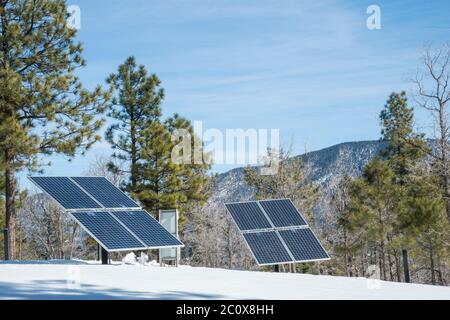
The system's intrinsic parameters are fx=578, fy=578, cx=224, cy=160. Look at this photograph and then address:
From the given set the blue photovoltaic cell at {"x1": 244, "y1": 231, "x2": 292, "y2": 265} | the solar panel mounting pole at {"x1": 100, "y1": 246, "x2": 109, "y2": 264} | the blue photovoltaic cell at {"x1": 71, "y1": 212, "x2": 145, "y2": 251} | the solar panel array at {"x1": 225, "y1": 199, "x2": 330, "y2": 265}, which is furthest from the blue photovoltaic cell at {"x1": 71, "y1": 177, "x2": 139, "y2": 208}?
the solar panel array at {"x1": 225, "y1": 199, "x2": 330, "y2": 265}

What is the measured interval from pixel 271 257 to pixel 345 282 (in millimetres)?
4657

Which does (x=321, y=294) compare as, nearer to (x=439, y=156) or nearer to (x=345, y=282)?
(x=345, y=282)

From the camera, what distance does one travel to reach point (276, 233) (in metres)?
15.3

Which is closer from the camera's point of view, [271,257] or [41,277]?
[41,277]

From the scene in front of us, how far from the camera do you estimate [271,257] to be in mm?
14188

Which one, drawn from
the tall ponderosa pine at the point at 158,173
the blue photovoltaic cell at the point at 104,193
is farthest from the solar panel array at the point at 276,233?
the tall ponderosa pine at the point at 158,173

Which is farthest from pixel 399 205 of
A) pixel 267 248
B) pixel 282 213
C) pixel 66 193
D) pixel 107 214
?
pixel 66 193

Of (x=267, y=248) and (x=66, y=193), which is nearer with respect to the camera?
(x=66, y=193)

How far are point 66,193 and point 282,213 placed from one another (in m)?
6.24

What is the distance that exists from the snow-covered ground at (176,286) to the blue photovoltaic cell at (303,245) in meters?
4.16

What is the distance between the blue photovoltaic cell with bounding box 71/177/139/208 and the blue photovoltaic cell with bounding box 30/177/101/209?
0.26 meters

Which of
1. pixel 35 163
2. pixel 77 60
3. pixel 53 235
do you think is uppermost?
pixel 77 60

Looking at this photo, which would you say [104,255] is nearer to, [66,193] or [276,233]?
[66,193]
